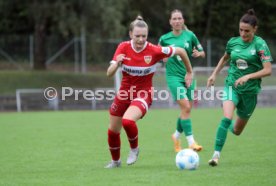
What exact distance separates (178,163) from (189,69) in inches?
59.3

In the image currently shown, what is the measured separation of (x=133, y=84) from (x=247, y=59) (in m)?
1.64

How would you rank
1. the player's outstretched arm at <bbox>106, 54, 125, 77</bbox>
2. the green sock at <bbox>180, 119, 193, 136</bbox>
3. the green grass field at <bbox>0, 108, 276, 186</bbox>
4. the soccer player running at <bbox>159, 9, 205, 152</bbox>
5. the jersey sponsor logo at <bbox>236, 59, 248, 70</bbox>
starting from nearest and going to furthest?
1. the green grass field at <bbox>0, 108, 276, 186</bbox>
2. the player's outstretched arm at <bbox>106, 54, 125, 77</bbox>
3. the jersey sponsor logo at <bbox>236, 59, 248, 70</bbox>
4. the green sock at <bbox>180, 119, 193, 136</bbox>
5. the soccer player running at <bbox>159, 9, 205, 152</bbox>

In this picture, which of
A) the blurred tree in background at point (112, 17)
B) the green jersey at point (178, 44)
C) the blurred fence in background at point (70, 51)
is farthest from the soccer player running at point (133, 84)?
the blurred fence in background at point (70, 51)

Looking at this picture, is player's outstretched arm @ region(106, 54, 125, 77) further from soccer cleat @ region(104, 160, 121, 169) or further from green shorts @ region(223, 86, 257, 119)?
green shorts @ region(223, 86, 257, 119)

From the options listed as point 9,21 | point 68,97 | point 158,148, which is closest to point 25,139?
point 158,148

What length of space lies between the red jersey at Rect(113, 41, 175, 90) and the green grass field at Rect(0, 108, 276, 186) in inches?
46.1

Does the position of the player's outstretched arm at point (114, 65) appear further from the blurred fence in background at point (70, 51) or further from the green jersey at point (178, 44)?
the blurred fence in background at point (70, 51)

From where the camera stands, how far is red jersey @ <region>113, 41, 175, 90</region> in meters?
9.00

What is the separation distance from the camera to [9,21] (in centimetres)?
3825

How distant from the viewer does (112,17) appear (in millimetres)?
30391

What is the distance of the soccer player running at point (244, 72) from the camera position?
9039 mm

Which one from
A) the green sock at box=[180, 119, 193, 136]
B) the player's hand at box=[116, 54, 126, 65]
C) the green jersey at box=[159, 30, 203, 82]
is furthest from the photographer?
the green jersey at box=[159, 30, 203, 82]

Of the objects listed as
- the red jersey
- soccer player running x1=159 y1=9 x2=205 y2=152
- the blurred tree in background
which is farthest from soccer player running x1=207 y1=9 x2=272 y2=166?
the blurred tree in background

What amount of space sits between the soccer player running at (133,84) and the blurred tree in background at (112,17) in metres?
20.6
